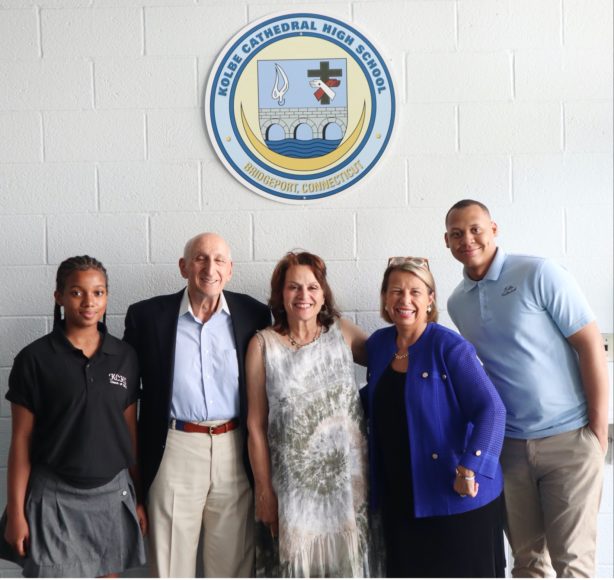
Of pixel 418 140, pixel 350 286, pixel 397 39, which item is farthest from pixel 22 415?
pixel 397 39

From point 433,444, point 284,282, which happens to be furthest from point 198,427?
point 433,444

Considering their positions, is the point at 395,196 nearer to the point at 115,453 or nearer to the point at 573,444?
the point at 573,444

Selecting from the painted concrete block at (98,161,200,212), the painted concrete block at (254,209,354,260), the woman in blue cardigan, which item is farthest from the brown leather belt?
the painted concrete block at (98,161,200,212)

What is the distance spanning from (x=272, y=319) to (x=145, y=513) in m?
0.78

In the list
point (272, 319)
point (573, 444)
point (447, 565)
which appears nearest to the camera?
point (447, 565)

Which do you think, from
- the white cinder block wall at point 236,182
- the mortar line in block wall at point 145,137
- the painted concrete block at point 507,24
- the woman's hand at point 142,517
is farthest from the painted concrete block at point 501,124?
the woman's hand at point 142,517

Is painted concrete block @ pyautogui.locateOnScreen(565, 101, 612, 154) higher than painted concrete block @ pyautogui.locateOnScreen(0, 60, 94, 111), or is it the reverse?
painted concrete block @ pyautogui.locateOnScreen(0, 60, 94, 111)

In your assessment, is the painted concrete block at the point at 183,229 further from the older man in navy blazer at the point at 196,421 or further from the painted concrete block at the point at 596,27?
the painted concrete block at the point at 596,27

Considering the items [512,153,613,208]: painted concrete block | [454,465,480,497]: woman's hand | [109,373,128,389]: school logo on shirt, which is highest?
[512,153,613,208]: painted concrete block

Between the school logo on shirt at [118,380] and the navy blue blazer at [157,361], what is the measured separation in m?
0.09

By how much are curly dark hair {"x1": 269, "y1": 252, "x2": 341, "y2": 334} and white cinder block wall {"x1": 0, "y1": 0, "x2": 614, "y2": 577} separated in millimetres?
334

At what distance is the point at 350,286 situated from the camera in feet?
8.26

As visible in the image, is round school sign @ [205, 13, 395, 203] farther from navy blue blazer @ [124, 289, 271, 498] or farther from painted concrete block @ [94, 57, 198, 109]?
navy blue blazer @ [124, 289, 271, 498]

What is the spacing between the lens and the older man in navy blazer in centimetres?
209
